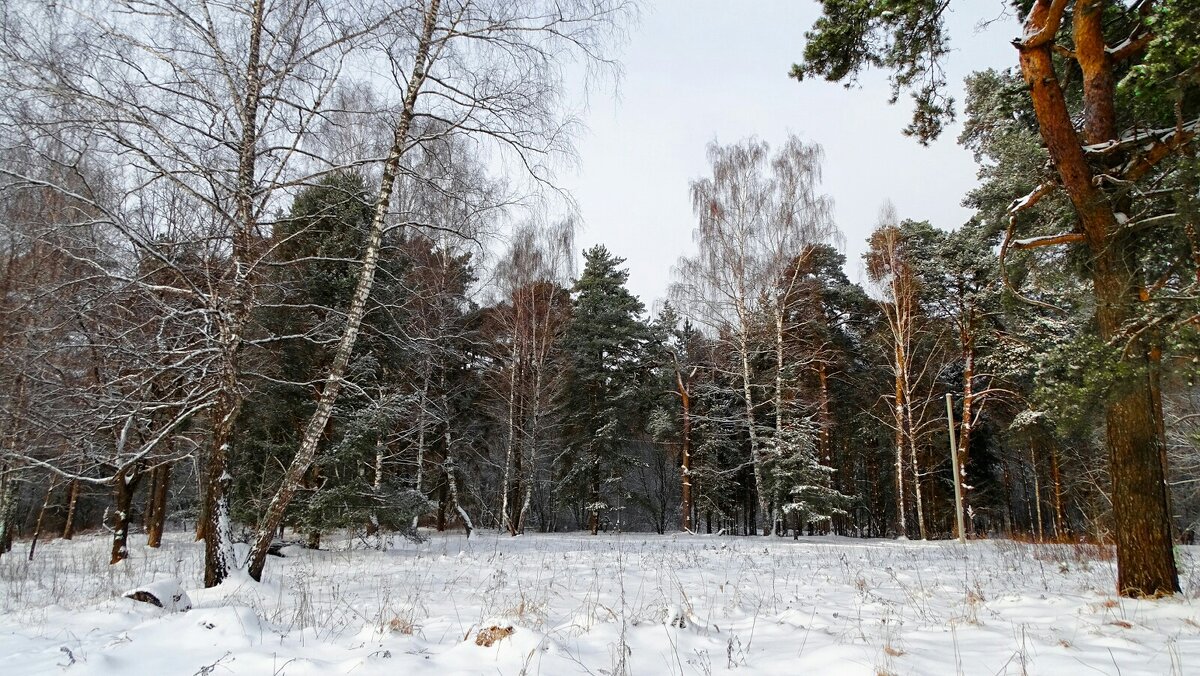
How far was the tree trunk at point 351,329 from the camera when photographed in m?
6.54

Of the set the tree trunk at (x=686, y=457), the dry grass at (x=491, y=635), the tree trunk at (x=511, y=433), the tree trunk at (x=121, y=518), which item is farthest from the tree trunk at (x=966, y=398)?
the tree trunk at (x=121, y=518)

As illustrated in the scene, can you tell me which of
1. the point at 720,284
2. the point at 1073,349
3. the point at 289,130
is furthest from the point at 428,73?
the point at 720,284

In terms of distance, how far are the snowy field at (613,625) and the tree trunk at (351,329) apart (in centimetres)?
70

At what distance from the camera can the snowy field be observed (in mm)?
3119

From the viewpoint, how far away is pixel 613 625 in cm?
406

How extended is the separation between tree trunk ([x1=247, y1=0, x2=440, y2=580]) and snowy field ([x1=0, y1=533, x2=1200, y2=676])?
27.4 inches

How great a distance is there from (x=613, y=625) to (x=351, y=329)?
476 centimetres

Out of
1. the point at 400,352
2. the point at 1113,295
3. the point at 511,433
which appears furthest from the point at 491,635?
the point at 511,433

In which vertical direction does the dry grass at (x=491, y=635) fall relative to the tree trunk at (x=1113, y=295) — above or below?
below

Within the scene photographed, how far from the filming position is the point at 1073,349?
5777 millimetres

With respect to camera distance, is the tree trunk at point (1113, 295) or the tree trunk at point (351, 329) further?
the tree trunk at point (351, 329)

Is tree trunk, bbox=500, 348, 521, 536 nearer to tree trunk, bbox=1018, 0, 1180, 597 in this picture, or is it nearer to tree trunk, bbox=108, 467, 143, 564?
tree trunk, bbox=108, 467, 143, 564

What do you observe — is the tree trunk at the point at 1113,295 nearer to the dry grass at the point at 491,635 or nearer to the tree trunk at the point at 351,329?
the dry grass at the point at 491,635

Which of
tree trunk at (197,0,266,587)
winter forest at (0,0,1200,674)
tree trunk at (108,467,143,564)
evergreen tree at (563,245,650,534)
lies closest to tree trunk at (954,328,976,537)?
winter forest at (0,0,1200,674)
